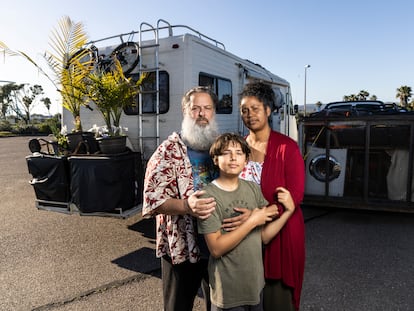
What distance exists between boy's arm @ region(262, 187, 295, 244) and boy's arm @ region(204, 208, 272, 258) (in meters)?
0.14

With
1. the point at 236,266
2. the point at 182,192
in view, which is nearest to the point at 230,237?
the point at 236,266

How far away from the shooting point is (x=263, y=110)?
2.02 metres

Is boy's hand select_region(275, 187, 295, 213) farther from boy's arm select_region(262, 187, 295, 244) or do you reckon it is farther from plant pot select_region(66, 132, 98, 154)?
plant pot select_region(66, 132, 98, 154)

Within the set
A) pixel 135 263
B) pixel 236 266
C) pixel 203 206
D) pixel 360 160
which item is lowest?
pixel 135 263

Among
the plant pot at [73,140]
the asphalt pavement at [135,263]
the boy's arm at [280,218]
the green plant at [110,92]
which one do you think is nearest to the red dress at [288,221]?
the boy's arm at [280,218]

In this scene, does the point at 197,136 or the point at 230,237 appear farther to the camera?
the point at 197,136

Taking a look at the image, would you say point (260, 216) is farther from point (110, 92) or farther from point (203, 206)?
point (110, 92)

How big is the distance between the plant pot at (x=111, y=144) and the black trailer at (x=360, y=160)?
3.16 m

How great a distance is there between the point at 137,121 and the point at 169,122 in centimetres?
65

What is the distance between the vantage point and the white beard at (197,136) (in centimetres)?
205

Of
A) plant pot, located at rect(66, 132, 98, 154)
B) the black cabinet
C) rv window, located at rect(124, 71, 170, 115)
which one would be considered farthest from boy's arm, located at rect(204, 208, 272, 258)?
rv window, located at rect(124, 71, 170, 115)

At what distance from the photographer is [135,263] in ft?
12.9

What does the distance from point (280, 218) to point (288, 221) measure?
0.37ft

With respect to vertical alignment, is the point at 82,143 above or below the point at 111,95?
below
